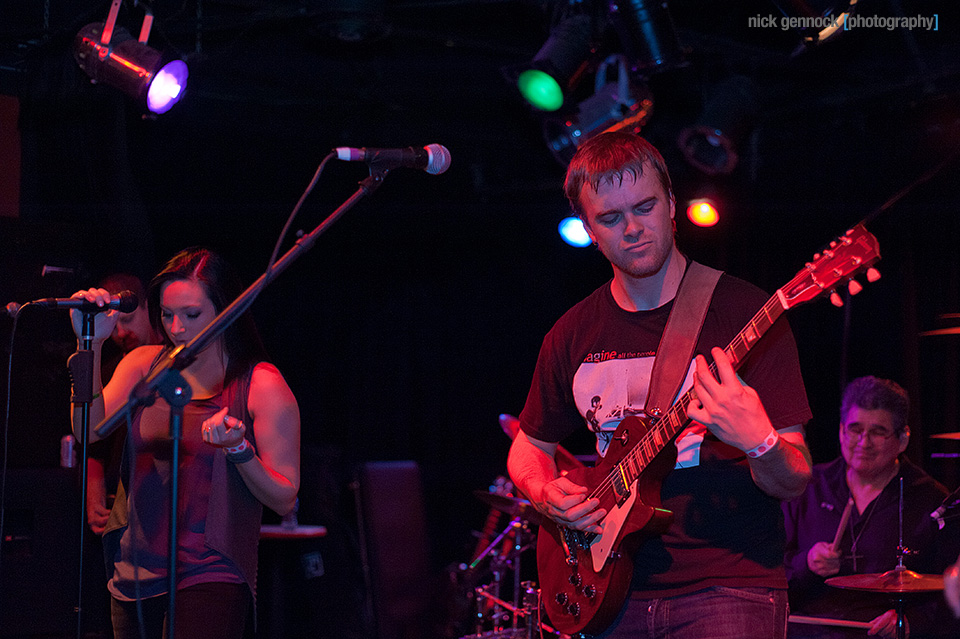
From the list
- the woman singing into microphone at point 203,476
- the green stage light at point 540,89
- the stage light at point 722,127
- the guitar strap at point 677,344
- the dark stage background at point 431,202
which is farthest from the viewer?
the dark stage background at point 431,202

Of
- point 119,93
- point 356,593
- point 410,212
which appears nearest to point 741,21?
point 410,212

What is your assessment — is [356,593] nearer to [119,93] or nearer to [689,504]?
[119,93]

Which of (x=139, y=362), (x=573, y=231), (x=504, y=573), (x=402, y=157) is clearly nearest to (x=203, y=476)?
(x=139, y=362)

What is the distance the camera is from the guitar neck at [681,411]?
237cm

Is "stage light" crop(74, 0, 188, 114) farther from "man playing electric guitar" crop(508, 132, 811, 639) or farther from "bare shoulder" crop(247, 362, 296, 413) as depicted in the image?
"man playing electric guitar" crop(508, 132, 811, 639)

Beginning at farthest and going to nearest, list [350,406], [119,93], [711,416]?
1. [350,406]
2. [119,93]
3. [711,416]

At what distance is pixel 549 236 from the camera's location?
7.25 metres

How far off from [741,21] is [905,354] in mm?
2554

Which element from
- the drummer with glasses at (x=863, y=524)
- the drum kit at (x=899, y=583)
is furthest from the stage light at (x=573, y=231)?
the drum kit at (x=899, y=583)

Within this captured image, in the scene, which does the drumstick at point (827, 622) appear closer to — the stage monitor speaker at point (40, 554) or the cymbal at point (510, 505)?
the cymbal at point (510, 505)

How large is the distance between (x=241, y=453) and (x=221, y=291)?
67 cm

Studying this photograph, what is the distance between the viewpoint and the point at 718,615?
2.31 m

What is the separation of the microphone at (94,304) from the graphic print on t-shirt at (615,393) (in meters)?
1.51

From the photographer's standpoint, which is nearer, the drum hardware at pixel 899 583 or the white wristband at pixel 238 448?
the white wristband at pixel 238 448
